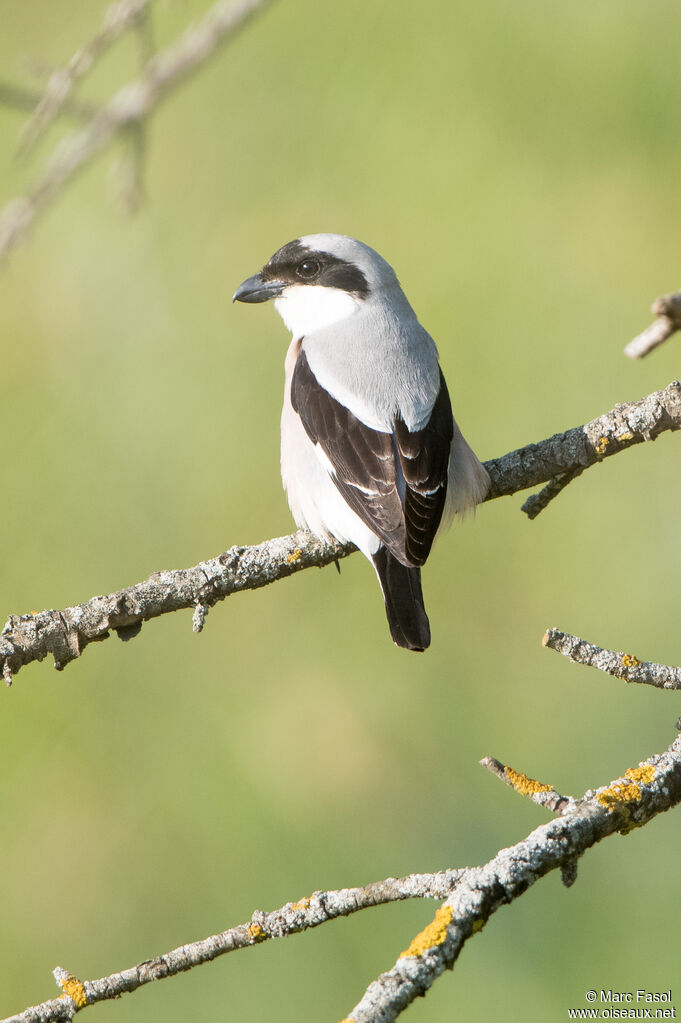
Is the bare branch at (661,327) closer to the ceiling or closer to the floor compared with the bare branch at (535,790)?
closer to the ceiling

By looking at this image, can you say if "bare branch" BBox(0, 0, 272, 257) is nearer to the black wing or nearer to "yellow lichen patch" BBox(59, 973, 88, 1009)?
the black wing

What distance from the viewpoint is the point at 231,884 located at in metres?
4.19

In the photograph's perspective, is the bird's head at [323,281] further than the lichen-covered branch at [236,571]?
Yes

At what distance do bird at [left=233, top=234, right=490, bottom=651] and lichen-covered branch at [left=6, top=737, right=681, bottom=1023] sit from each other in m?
1.08

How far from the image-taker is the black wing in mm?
3158

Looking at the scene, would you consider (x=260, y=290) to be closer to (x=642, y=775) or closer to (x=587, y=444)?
(x=587, y=444)

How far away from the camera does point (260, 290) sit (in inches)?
161

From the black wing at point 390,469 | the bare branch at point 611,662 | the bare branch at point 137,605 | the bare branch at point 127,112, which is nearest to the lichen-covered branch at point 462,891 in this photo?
the bare branch at point 611,662

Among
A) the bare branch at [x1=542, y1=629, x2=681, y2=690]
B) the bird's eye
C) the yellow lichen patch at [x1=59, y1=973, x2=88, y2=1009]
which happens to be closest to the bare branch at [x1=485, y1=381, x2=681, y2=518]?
the bare branch at [x1=542, y1=629, x2=681, y2=690]

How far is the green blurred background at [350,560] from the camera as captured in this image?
408 cm

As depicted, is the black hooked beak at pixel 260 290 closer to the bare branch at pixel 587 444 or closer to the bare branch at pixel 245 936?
the bare branch at pixel 587 444

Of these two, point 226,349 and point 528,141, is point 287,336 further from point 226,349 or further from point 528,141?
point 528,141

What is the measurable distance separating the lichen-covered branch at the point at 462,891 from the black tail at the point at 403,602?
3.35ft

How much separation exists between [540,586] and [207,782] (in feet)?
5.41
